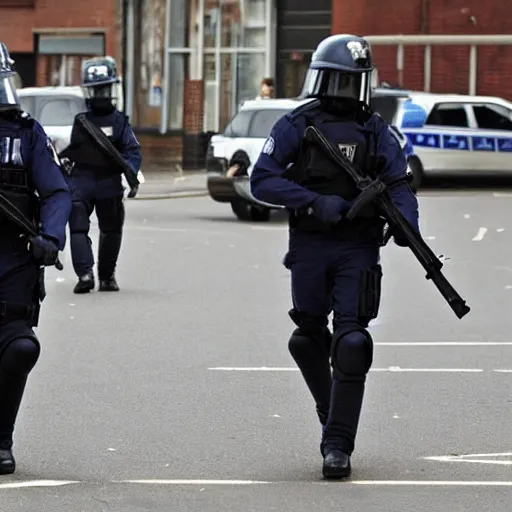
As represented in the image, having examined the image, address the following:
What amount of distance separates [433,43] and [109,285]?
71.1ft

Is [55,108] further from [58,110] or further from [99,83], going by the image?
[99,83]

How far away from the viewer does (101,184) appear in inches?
563

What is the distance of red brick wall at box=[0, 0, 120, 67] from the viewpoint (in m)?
37.4

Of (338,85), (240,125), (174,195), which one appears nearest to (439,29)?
(174,195)

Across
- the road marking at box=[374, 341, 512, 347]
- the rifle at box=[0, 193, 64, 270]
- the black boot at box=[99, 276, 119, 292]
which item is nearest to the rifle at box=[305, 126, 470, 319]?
the rifle at box=[0, 193, 64, 270]

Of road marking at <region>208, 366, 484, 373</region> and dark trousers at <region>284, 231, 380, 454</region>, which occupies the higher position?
dark trousers at <region>284, 231, 380, 454</region>

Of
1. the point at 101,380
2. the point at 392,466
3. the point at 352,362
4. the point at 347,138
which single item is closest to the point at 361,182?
the point at 347,138

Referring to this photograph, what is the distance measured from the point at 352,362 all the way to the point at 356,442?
40.6 inches

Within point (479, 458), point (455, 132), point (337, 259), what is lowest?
point (455, 132)

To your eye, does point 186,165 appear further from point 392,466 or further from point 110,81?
point 392,466

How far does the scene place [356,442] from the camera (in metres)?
7.89

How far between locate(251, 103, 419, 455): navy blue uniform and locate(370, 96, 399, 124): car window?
2197 cm

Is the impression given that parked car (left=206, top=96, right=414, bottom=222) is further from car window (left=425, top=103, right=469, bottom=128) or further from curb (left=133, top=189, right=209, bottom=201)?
car window (left=425, top=103, right=469, bottom=128)

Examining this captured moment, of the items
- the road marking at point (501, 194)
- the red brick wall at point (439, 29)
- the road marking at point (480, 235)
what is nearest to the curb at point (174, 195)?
the road marking at point (501, 194)
